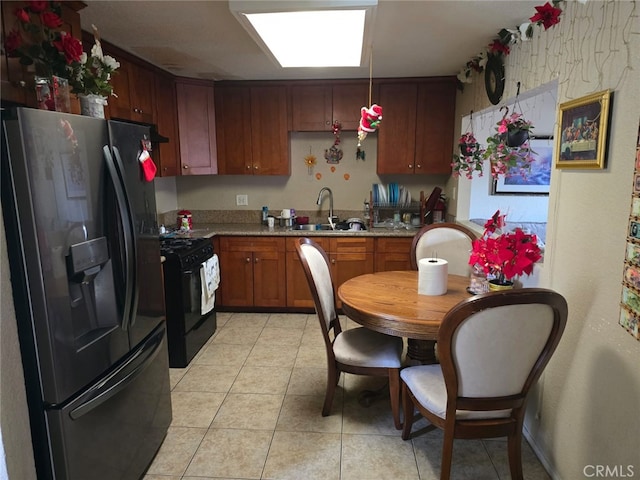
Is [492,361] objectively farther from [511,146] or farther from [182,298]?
[182,298]

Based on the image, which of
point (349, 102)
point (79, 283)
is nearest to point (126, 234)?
point (79, 283)

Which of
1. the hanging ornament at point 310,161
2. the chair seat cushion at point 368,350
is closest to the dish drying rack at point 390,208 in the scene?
the hanging ornament at point 310,161

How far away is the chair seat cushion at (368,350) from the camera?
7.27 feet

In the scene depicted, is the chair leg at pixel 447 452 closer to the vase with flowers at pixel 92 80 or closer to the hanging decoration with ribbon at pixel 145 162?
the hanging decoration with ribbon at pixel 145 162

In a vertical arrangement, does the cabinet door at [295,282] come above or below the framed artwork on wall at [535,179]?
below

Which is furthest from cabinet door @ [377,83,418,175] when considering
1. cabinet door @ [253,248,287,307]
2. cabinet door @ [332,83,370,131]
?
cabinet door @ [253,248,287,307]

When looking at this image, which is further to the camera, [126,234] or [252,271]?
[252,271]

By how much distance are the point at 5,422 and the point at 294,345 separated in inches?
89.5

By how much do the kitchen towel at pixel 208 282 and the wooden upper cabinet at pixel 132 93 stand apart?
1.24 m

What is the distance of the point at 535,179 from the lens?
12.9 ft

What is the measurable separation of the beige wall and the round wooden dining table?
542 millimetres

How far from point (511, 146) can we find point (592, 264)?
854mm

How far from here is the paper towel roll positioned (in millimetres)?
2217

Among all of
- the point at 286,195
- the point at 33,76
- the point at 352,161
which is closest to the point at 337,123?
the point at 352,161
